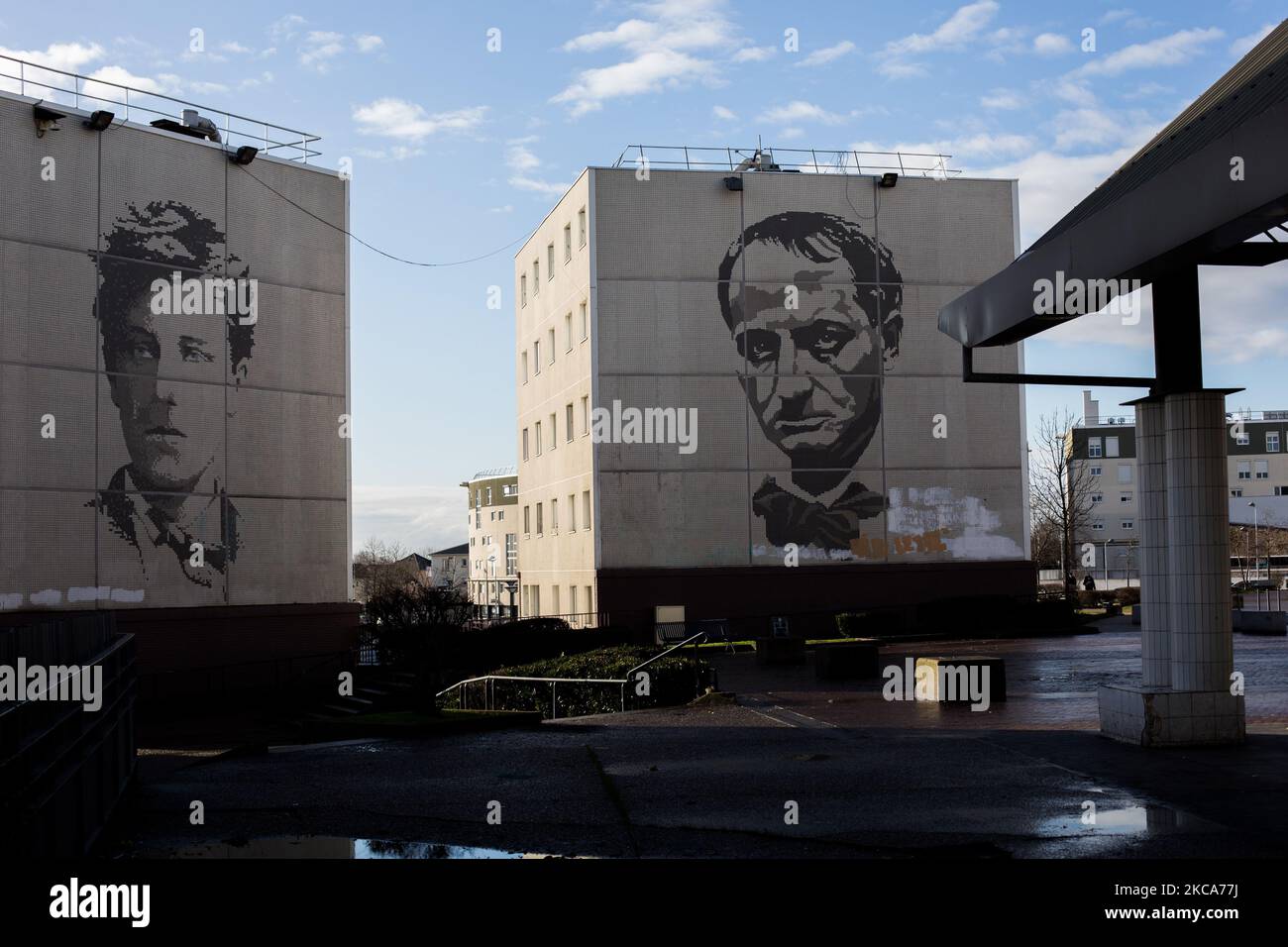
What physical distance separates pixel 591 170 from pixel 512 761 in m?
30.8

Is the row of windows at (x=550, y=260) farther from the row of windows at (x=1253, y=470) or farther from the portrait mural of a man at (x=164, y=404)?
the row of windows at (x=1253, y=470)

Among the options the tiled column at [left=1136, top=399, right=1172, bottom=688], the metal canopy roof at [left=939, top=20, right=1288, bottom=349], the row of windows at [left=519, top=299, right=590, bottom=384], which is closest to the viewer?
the metal canopy roof at [left=939, top=20, right=1288, bottom=349]

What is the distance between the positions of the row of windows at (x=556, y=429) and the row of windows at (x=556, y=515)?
2.15 meters

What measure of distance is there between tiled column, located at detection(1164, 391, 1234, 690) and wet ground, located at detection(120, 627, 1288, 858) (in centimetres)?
91

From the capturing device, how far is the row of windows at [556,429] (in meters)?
43.9

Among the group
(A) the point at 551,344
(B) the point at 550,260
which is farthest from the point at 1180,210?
(B) the point at 550,260

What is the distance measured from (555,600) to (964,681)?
31.3m

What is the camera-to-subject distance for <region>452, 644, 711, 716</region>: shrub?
21.1 meters

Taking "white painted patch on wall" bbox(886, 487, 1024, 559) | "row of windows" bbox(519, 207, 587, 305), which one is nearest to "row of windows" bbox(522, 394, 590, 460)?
"row of windows" bbox(519, 207, 587, 305)

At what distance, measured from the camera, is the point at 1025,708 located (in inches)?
696

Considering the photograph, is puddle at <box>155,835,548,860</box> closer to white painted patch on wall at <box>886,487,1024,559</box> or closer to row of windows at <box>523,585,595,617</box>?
row of windows at <box>523,585,595,617</box>
